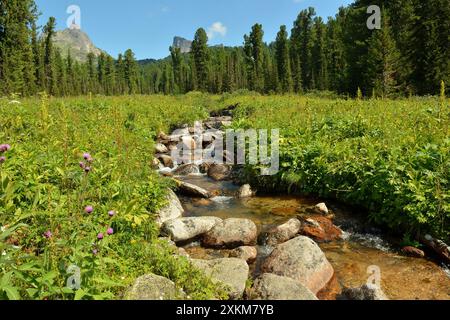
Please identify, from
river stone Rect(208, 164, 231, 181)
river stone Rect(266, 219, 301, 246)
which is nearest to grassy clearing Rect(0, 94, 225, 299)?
river stone Rect(266, 219, 301, 246)

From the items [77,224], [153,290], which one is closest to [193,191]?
[153,290]

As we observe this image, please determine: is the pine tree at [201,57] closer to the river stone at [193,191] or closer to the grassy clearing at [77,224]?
the river stone at [193,191]

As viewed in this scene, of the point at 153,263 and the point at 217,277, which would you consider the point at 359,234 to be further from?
the point at 153,263

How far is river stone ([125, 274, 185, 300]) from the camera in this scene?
3.16 meters

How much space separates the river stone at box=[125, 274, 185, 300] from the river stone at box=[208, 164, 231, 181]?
633 cm

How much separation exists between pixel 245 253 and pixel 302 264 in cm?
95

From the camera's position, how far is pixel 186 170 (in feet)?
34.5

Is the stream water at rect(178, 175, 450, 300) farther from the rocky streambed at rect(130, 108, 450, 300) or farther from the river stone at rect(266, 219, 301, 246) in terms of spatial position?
the river stone at rect(266, 219, 301, 246)

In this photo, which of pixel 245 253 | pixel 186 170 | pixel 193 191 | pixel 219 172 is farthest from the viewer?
pixel 186 170

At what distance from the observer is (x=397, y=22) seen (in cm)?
2722

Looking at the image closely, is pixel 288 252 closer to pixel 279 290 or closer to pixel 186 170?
pixel 279 290

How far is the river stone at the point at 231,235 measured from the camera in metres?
5.70

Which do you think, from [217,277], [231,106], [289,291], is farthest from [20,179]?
[231,106]

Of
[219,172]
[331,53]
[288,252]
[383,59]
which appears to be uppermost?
Result: [331,53]
